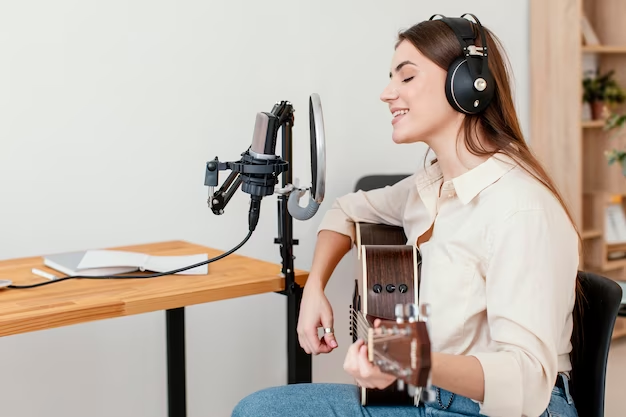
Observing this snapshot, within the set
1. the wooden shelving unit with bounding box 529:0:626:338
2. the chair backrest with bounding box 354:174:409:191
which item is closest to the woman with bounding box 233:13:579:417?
the chair backrest with bounding box 354:174:409:191

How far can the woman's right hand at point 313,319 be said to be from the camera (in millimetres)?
1539

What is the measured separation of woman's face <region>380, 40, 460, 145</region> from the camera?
4.73 feet

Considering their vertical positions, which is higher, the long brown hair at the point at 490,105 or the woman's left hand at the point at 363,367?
the long brown hair at the point at 490,105

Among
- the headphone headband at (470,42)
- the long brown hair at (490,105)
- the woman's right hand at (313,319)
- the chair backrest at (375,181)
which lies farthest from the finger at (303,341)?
the chair backrest at (375,181)

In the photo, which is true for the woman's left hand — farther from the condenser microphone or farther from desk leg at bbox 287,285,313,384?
desk leg at bbox 287,285,313,384

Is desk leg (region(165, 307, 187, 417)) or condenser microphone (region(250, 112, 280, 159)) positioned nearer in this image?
condenser microphone (region(250, 112, 280, 159))

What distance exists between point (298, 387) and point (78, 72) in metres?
1.12

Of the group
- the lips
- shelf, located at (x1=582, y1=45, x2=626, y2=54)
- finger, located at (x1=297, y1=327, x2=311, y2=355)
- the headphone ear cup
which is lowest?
finger, located at (x1=297, y1=327, x2=311, y2=355)

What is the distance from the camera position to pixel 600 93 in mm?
3463

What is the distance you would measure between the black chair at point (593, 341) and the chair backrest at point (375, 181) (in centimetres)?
111

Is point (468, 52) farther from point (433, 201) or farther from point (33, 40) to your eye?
point (33, 40)

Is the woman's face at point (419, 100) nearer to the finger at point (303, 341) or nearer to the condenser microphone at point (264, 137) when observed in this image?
the condenser microphone at point (264, 137)

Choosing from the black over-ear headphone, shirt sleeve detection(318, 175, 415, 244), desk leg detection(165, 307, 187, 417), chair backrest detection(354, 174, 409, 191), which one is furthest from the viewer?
chair backrest detection(354, 174, 409, 191)

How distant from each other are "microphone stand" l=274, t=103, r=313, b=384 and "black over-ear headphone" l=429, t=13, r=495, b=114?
33 centimetres
